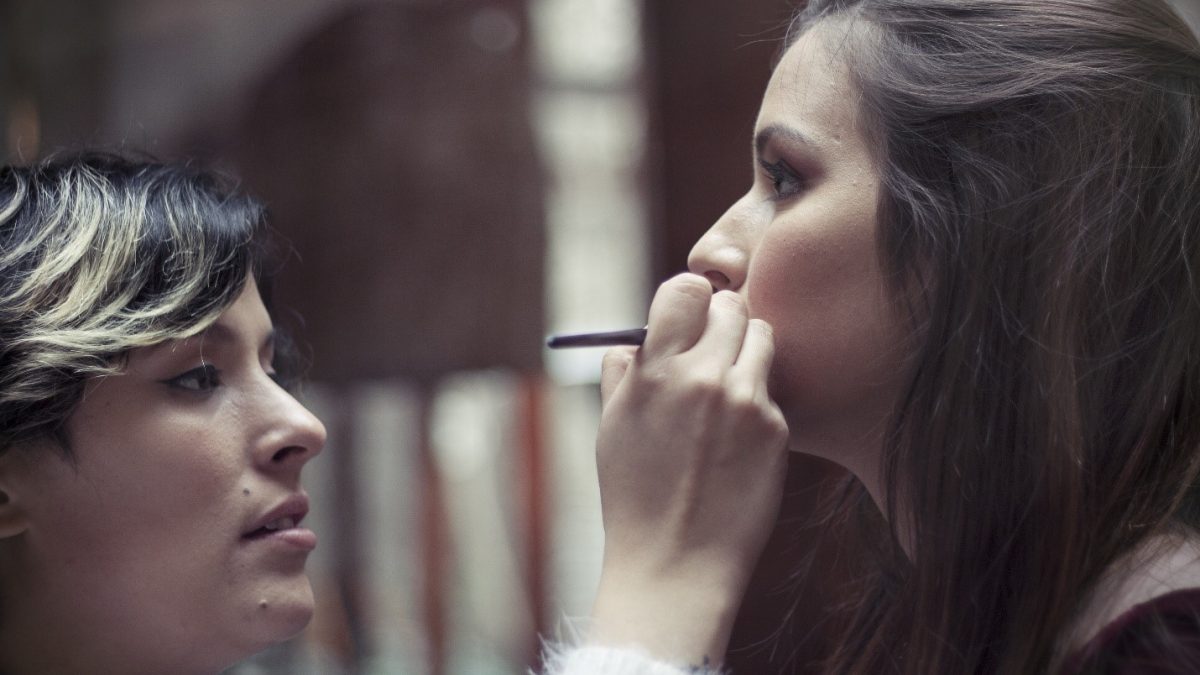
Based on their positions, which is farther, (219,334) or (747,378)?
(219,334)

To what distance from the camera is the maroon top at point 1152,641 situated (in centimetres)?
63

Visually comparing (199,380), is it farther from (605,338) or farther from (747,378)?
(747,378)

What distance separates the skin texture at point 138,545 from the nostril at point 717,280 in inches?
15.9

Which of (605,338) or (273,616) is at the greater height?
(605,338)

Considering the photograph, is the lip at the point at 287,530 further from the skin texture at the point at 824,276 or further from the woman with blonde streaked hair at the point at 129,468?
the skin texture at the point at 824,276

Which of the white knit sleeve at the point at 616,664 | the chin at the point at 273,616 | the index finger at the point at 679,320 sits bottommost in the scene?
the chin at the point at 273,616

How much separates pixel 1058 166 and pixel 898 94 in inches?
4.8

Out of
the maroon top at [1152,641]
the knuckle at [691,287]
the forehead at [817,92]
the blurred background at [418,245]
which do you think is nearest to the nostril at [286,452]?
the knuckle at [691,287]

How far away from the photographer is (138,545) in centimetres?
89

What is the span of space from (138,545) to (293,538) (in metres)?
0.12

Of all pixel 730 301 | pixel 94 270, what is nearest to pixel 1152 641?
pixel 730 301

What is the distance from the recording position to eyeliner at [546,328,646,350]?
0.84m

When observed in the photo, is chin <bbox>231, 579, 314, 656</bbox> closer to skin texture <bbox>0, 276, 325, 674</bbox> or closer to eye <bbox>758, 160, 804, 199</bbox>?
skin texture <bbox>0, 276, 325, 674</bbox>

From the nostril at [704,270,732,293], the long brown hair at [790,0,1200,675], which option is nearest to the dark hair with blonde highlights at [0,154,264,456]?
the nostril at [704,270,732,293]
